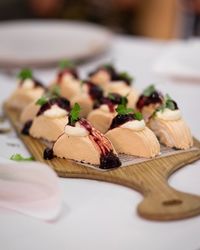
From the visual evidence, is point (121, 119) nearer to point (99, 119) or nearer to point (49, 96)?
point (99, 119)

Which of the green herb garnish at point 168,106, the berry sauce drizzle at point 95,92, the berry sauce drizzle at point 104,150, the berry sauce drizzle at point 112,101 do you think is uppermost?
the green herb garnish at point 168,106

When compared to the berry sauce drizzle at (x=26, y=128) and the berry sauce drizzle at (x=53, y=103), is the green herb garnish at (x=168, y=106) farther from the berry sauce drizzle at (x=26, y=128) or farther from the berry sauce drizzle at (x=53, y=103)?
the berry sauce drizzle at (x=26, y=128)

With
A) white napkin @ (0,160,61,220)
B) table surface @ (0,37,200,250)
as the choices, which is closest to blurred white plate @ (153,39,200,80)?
table surface @ (0,37,200,250)

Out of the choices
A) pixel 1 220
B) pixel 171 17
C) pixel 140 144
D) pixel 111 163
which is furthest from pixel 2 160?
pixel 171 17

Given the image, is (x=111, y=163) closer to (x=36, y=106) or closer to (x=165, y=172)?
(x=165, y=172)

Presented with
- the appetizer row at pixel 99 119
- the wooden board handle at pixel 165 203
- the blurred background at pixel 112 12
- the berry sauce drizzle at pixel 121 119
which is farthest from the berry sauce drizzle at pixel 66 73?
the blurred background at pixel 112 12

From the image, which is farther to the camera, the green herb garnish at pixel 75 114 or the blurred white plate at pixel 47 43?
the blurred white plate at pixel 47 43

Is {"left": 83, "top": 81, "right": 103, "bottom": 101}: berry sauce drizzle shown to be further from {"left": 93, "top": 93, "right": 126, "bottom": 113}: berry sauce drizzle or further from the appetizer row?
{"left": 93, "top": 93, "right": 126, "bottom": 113}: berry sauce drizzle
